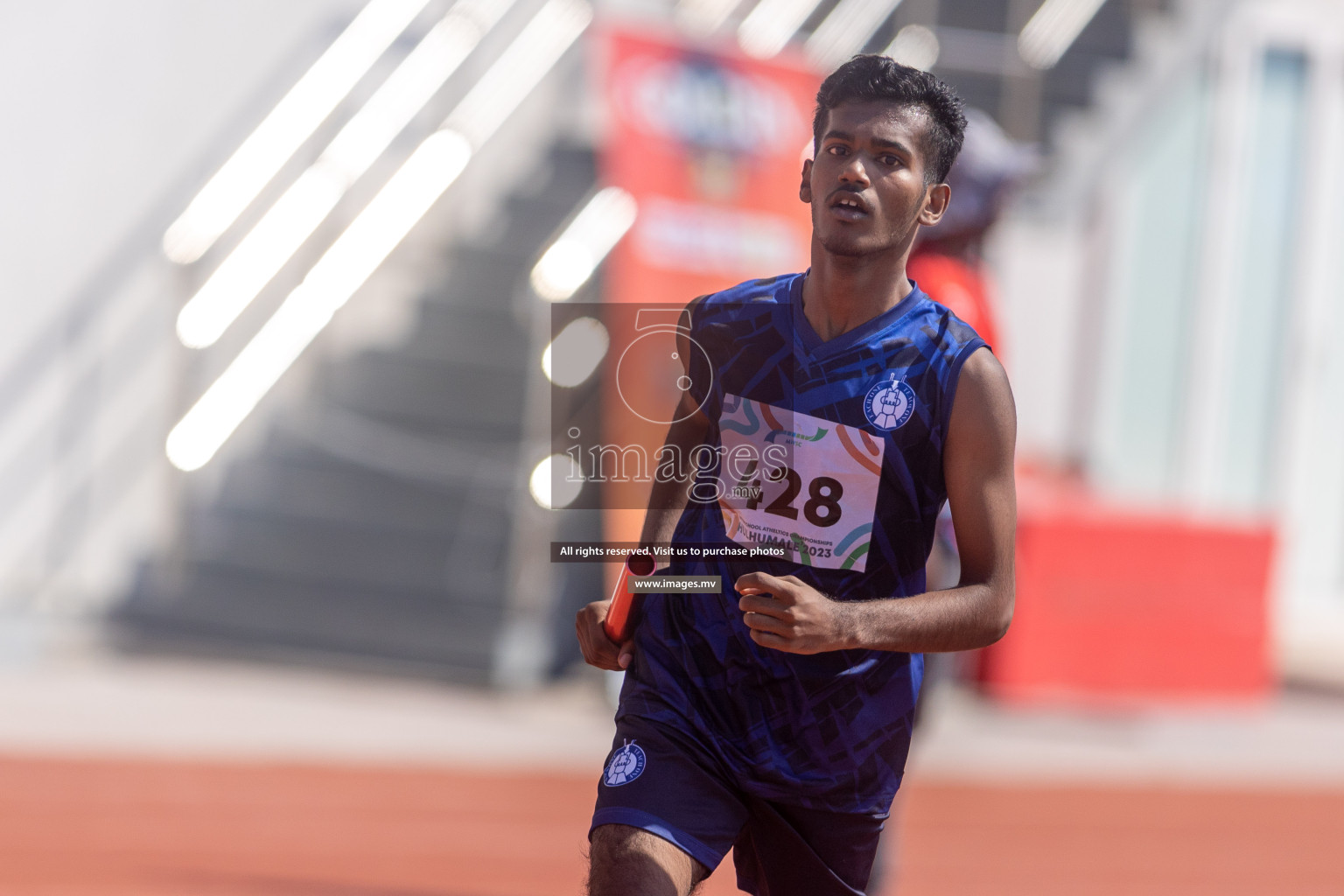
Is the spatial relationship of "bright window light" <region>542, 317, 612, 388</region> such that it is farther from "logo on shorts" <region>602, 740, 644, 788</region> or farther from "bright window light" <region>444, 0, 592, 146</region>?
"bright window light" <region>444, 0, 592, 146</region>

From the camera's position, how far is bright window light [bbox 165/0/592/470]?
8.55 meters

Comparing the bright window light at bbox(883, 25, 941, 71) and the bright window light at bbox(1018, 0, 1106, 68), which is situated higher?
the bright window light at bbox(1018, 0, 1106, 68)

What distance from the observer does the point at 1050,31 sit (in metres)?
11.8

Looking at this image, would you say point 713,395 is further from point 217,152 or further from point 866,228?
point 217,152

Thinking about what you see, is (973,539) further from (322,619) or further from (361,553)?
(361,553)

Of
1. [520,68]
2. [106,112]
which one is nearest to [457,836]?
[106,112]

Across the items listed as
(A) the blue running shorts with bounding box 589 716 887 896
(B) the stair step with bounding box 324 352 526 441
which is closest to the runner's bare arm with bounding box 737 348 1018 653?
(A) the blue running shorts with bounding box 589 716 887 896

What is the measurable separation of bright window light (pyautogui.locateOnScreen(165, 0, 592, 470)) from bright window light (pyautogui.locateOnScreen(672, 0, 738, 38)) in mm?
1539

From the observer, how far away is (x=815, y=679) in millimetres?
2115

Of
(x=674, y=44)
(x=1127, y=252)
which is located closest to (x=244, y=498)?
(x=674, y=44)

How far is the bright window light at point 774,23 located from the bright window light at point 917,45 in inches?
26.5

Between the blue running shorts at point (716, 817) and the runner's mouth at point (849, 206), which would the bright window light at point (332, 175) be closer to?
the blue running shorts at point (716, 817)

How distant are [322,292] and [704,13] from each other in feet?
12.1

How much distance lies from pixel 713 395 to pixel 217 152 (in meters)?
7.66
